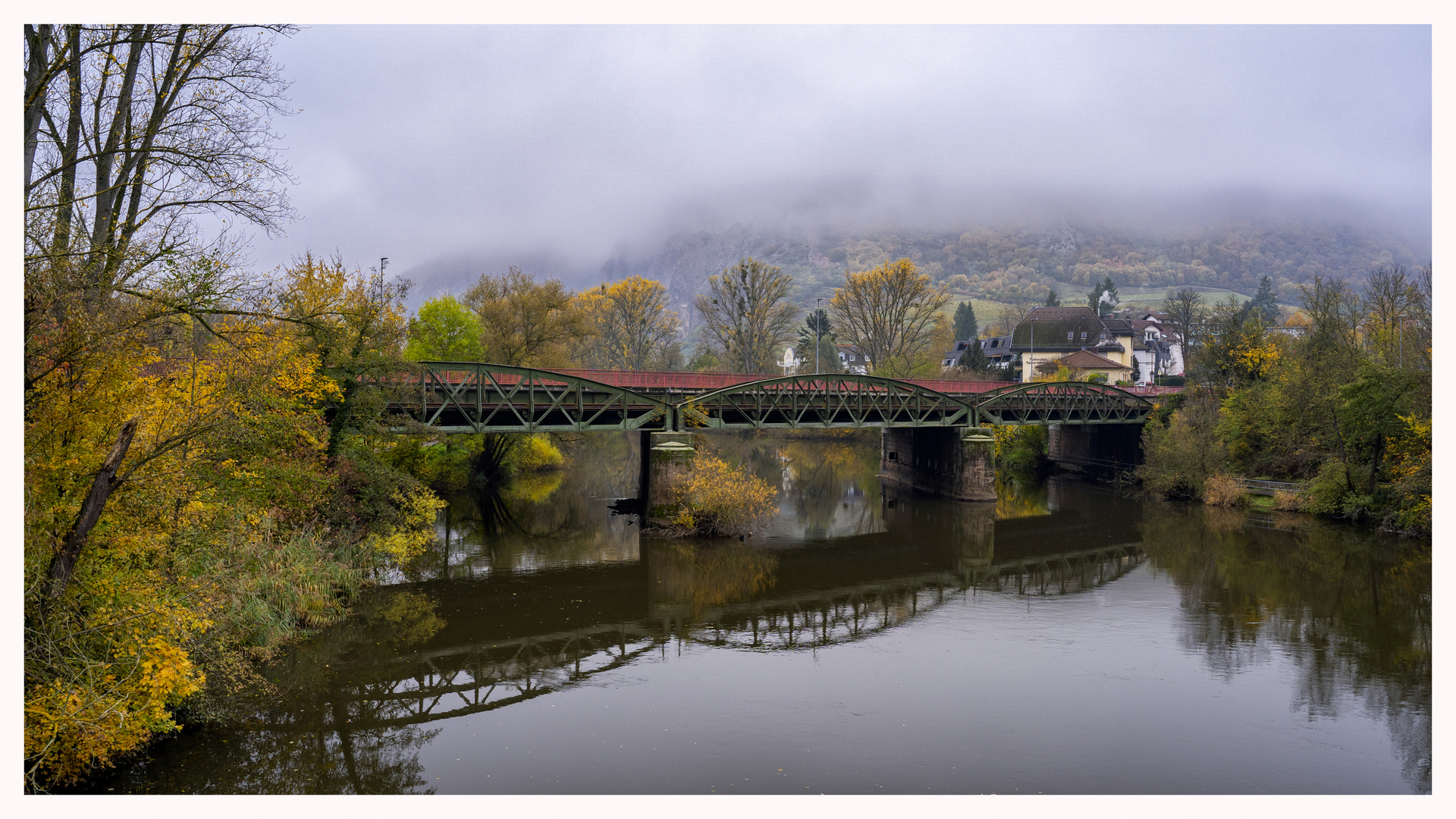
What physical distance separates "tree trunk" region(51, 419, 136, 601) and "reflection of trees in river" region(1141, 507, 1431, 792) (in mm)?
16663

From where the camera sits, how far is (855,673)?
53.3 ft

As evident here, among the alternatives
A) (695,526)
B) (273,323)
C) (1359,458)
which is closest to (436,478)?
(695,526)

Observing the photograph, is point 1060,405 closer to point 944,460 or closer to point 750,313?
point 944,460

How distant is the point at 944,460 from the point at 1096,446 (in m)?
14.5

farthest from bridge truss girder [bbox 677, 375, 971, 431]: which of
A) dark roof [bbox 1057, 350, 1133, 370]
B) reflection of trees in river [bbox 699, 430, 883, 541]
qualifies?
dark roof [bbox 1057, 350, 1133, 370]

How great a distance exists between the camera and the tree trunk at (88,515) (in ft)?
28.1

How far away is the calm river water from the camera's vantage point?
11.8 meters

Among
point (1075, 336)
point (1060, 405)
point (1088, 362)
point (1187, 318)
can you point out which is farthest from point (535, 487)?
point (1075, 336)

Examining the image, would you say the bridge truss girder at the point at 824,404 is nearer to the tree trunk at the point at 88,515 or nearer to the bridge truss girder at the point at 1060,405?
the bridge truss girder at the point at 1060,405

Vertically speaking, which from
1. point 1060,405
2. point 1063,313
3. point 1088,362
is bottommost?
point 1060,405

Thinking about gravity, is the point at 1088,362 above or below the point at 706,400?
→ above

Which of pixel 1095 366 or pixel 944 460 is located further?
pixel 1095 366

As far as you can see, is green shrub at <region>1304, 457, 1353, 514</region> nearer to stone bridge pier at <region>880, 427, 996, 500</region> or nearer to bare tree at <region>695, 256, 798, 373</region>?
stone bridge pier at <region>880, 427, 996, 500</region>

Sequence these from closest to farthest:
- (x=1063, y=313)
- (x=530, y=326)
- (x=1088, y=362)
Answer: (x=530, y=326) < (x=1088, y=362) < (x=1063, y=313)
